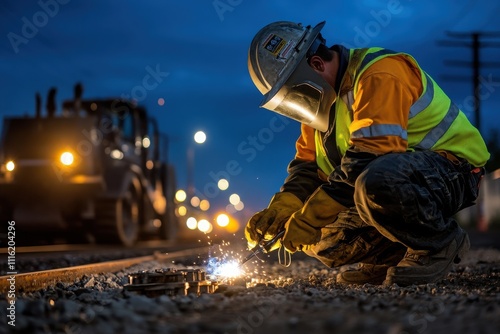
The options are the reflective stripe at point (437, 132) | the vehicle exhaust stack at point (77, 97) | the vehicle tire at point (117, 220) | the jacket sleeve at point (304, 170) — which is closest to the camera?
the reflective stripe at point (437, 132)

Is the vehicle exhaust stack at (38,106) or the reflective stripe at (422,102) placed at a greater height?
the vehicle exhaust stack at (38,106)

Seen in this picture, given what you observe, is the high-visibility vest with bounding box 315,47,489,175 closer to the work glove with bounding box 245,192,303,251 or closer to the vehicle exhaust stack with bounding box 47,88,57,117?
the work glove with bounding box 245,192,303,251

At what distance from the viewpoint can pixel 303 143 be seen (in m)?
5.11

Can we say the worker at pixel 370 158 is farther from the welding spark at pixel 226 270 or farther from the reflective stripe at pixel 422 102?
the welding spark at pixel 226 270

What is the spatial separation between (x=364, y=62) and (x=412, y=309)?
1.69 metres

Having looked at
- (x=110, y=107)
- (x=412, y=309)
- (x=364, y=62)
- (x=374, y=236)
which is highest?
(x=110, y=107)

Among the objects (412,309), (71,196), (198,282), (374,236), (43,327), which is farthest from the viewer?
(71,196)

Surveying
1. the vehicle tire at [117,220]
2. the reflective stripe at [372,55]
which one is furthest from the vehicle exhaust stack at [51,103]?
the reflective stripe at [372,55]

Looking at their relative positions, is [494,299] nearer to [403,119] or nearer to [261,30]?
[403,119]

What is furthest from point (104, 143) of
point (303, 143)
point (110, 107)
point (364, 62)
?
point (364, 62)

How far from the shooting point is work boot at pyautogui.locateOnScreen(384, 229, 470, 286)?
3.98 meters

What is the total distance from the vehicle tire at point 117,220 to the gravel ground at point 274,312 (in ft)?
30.2

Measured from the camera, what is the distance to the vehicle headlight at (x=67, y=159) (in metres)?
12.3

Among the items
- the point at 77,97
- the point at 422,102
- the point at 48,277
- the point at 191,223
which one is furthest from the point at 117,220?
the point at 191,223
